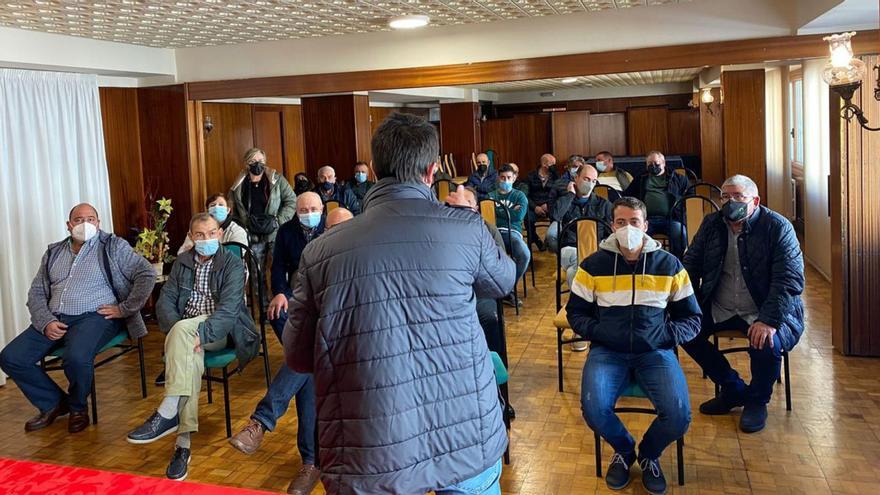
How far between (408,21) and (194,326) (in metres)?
2.52

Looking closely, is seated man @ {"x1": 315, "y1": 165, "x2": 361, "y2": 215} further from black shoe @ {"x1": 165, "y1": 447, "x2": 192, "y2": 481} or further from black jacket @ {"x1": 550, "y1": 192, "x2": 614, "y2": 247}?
black shoe @ {"x1": 165, "y1": 447, "x2": 192, "y2": 481}

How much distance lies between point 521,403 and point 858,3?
2671mm

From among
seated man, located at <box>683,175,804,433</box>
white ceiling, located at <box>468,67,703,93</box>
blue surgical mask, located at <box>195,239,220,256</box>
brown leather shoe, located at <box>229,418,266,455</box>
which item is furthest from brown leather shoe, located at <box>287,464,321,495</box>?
white ceiling, located at <box>468,67,703,93</box>

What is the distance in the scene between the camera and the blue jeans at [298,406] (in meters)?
3.30

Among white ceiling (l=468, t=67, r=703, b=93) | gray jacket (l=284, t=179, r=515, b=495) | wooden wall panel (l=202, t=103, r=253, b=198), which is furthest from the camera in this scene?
white ceiling (l=468, t=67, r=703, b=93)

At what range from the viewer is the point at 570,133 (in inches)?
573

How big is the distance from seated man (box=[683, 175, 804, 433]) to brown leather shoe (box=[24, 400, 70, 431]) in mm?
3385

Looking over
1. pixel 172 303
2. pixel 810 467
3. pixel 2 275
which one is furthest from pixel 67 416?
pixel 810 467

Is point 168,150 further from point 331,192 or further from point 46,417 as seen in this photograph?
point 46,417

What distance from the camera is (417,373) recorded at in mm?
1622

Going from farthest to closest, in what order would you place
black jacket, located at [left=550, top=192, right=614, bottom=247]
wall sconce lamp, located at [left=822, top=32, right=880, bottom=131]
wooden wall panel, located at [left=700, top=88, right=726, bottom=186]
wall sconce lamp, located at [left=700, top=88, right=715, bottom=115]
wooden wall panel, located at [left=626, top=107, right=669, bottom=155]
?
wooden wall panel, located at [left=626, top=107, right=669, bottom=155], wall sconce lamp, located at [left=700, top=88, right=715, bottom=115], wooden wall panel, located at [left=700, top=88, right=726, bottom=186], black jacket, located at [left=550, top=192, right=614, bottom=247], wall sconce lamp, located at [left=822, top=32, right=880, bottom=131]

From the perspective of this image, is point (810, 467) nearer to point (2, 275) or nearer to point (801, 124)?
point (2, 275)

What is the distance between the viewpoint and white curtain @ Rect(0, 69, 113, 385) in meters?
5.16

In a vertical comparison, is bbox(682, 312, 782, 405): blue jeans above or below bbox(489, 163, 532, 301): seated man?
below
